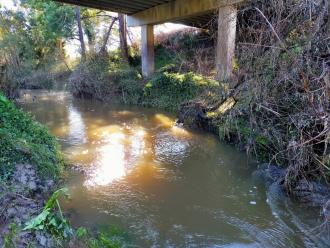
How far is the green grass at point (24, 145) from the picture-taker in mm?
4852

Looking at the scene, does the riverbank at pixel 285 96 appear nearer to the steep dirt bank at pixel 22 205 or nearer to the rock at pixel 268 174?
the rock at pixel 268 174

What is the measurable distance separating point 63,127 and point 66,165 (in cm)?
423

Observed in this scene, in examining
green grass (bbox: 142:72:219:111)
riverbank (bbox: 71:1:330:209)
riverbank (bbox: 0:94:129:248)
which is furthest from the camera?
green grass (bbox: 142:72:219:111)

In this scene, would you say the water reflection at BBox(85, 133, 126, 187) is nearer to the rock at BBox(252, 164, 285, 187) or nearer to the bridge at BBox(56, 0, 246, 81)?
the rock at BBox(252, 164, 285, 187)

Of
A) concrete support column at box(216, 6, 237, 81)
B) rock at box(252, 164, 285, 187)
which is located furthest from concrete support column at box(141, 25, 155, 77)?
rock at box(252, 164, 285, 187)

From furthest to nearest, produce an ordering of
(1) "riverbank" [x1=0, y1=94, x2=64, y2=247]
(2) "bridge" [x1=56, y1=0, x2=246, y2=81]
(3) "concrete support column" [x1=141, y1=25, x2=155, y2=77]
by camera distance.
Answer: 1. (3) "concrete support column" [x1=141, y1=25, x2=155, y2=77]
2. (2) "bridge" [x1=56, y1=0, x2=246, y2=81]
3. (1) "riverbank" [x1=0, y1=94, x2=64, y2=247]

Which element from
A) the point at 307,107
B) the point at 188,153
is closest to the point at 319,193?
the point at 307,107

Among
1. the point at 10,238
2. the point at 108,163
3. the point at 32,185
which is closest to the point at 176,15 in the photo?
the point at 108,163

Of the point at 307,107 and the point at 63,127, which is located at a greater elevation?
the point at 307,107

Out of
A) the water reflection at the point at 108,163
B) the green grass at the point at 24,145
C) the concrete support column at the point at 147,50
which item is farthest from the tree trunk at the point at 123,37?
the green grass at the point at 24,145

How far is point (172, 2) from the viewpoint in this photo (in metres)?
13.0

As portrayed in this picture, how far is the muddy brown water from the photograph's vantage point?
13.6ft

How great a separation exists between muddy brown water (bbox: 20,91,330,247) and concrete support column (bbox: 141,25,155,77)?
777 centimetres

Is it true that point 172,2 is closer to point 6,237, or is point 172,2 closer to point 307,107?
point 307,107
